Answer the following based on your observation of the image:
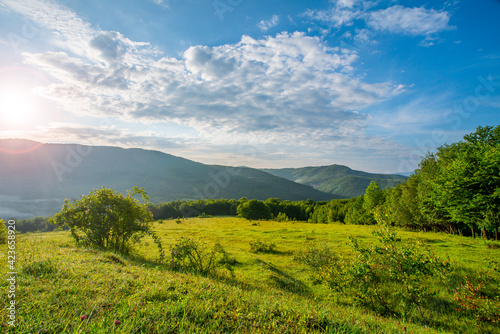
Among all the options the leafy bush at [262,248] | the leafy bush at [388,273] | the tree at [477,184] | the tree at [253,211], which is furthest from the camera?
the tree at [253,211]

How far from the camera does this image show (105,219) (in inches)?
554

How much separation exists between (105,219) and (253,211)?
6435cm

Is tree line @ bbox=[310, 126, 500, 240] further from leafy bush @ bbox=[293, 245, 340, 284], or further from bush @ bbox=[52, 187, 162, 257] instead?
bush @ bbox=[52, 187, 162, 257]

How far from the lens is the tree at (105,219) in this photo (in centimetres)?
1369

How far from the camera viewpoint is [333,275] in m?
11.3

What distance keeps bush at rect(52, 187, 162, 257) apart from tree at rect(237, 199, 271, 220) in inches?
2436

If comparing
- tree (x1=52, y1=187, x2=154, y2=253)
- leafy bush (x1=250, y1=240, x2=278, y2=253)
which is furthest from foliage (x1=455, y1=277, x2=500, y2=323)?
tree (x1=52, y1=187, x2=154, y2=253)

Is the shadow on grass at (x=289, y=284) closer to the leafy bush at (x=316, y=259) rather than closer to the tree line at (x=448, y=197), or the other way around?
the leafy bush at (x=316, y=259)

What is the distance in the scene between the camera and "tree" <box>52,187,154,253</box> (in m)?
13.7

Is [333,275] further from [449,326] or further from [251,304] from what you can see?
[251,304]

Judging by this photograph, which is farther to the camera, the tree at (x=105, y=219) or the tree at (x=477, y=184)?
the tree at (x=477, y=184)

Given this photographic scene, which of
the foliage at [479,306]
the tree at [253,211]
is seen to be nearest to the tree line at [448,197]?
the tree at [253,211]

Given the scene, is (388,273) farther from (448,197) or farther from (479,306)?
(448,197)

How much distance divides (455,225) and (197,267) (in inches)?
2101
